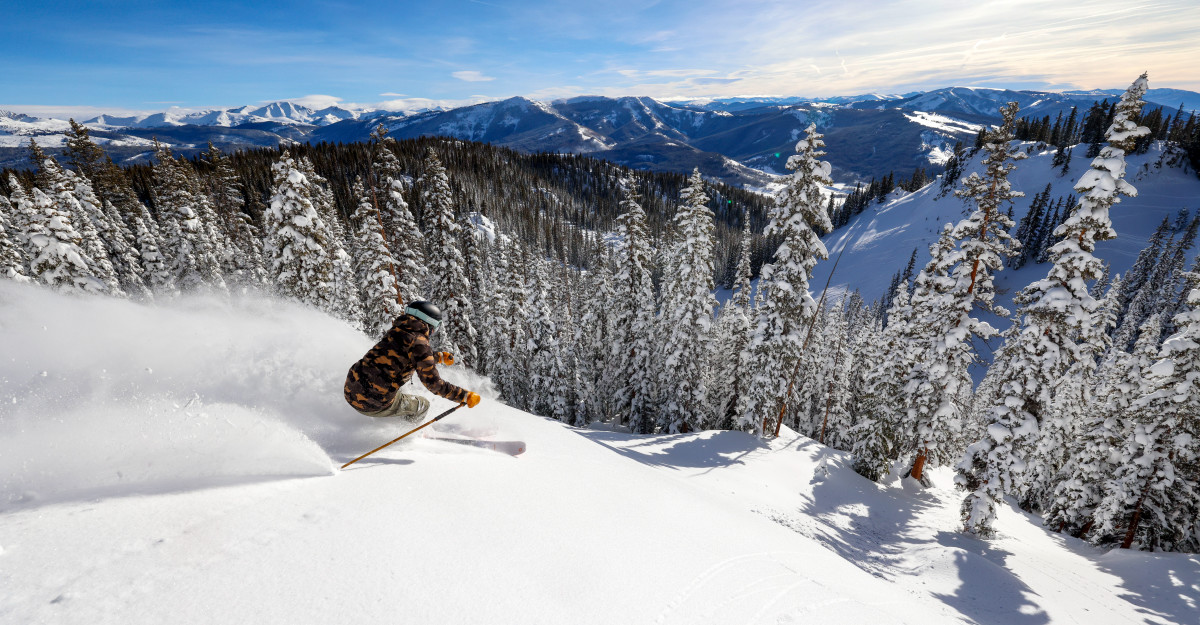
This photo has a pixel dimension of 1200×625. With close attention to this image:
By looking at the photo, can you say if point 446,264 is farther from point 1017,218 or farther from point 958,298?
point 1017,218

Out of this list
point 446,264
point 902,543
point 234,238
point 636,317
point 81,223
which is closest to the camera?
point 902,543

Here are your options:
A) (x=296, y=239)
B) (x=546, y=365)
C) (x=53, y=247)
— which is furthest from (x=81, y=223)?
(x=546, y=365)

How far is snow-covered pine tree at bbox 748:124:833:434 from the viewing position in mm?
19234

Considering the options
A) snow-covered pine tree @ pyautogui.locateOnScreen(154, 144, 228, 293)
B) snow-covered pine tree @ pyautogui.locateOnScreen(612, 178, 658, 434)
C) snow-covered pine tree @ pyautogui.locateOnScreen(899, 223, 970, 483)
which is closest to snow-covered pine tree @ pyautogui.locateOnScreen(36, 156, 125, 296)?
snow-covered pine tree @ pyautogui.locateOnScreen(154, 144, 228, 293)

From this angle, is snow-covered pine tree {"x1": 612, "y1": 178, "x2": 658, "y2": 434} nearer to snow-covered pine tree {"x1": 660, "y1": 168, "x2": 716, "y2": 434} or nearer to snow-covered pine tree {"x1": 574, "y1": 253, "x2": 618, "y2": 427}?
snow-covered pine tree {"x1": 660, "y1": 168, "x2": 716, "y2": 434}

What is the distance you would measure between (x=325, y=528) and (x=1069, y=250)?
2111cm

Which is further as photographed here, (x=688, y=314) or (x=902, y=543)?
(x=688, y=314)

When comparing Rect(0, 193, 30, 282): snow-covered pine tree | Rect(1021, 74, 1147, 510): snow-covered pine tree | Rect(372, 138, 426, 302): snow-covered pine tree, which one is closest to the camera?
Rect(1021, 74, 1147, 510): snow-covered pine tree

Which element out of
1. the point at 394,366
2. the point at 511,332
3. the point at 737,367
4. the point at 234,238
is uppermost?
the point at 394,366

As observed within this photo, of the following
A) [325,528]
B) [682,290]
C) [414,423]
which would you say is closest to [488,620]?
[325,528]

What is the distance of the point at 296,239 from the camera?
20219 millimetres

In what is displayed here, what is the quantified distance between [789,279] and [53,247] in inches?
1400

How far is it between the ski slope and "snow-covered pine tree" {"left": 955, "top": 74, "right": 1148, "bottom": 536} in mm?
9077

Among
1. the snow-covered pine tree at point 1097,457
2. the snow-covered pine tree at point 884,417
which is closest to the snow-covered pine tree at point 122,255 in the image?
the snow-covered pine tree at point 884,417
